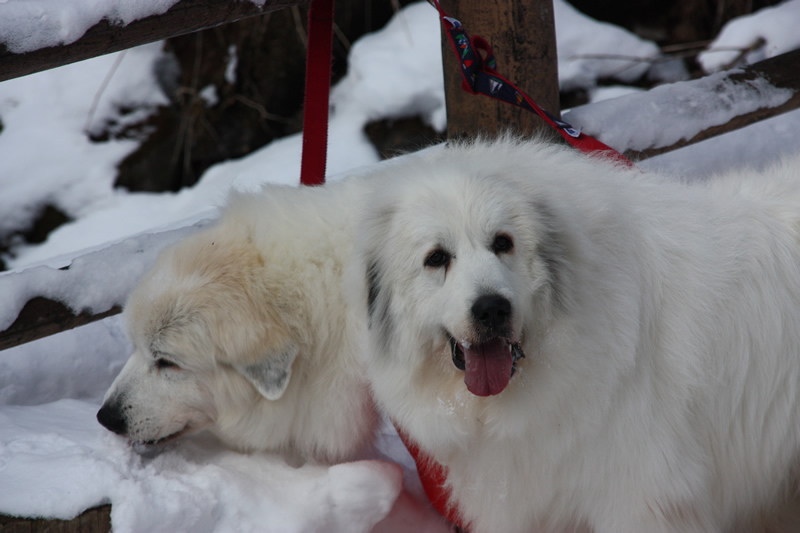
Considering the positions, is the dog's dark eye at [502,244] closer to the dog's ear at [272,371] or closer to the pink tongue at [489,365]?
the pink tongue at [489,365]

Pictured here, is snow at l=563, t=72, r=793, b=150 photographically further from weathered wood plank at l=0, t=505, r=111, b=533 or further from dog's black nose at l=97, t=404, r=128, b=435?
weathered wood plank at l=0, t=505, r=111, b=533

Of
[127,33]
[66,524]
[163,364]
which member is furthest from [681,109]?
[66,524]

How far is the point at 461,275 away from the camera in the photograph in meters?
1.90

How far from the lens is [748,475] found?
2.25 m

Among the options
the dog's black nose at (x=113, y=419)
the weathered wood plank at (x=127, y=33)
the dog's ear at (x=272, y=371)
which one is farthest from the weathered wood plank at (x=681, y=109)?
the dog's black nose at (x=113, y=419)

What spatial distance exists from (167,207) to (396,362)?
4894 mm

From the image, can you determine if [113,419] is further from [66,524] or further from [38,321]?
[38,321]

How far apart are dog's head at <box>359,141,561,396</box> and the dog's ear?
1.02 ft

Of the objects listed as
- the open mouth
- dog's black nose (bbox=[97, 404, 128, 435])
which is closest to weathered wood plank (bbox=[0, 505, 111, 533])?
dog's black nose (bbox=[97, 404, 128, 435])

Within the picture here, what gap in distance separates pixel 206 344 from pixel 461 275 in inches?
33.6

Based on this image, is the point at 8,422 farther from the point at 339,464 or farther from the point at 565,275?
the point at 565,275

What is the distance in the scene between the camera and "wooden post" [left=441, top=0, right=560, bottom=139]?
10.1 ft

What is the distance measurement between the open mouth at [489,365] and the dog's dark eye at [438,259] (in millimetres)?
222

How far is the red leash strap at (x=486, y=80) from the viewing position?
265cm
